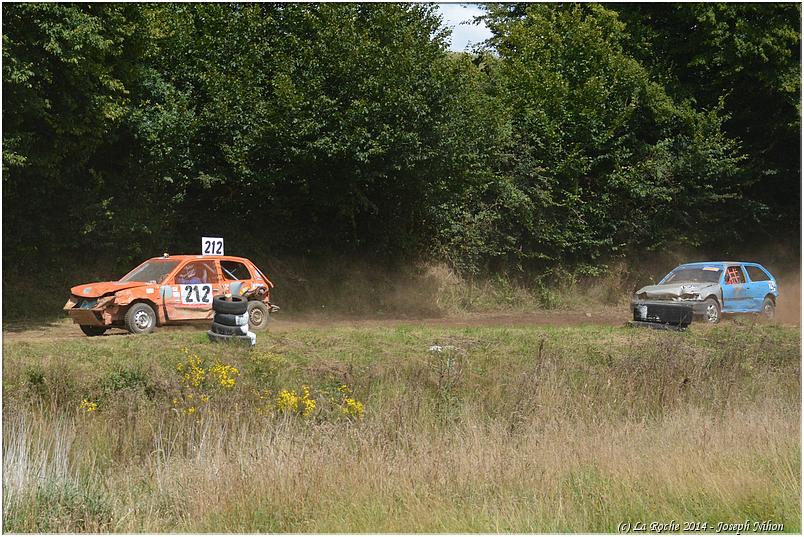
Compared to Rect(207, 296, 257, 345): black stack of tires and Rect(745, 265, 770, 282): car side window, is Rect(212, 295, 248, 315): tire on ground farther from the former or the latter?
Rect(745, 265, 770, 282): car side window

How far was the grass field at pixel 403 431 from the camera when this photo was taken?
7.69 m

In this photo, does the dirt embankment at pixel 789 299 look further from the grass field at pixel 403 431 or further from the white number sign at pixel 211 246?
the white number sign at pixel 211 246

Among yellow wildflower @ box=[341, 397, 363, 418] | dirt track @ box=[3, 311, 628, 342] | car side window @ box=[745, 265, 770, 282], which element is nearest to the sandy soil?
dirt track @ box=[3, 311, 628, 342]

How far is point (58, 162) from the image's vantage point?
20188 mm

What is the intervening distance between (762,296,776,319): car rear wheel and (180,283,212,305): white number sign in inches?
509

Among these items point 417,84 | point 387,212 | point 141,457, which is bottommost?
point 141,457

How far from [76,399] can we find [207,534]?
17.8 ft

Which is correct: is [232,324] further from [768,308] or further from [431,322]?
[768,308]

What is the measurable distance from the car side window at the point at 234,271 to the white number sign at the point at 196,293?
28.5 inches

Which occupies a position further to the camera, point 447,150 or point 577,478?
point 447,150

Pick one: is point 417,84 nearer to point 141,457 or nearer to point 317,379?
point 317,379

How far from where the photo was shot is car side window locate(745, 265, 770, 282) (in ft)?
67.8

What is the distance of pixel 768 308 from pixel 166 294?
1401 cm

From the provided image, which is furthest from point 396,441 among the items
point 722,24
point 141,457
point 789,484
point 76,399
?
point 722,24
